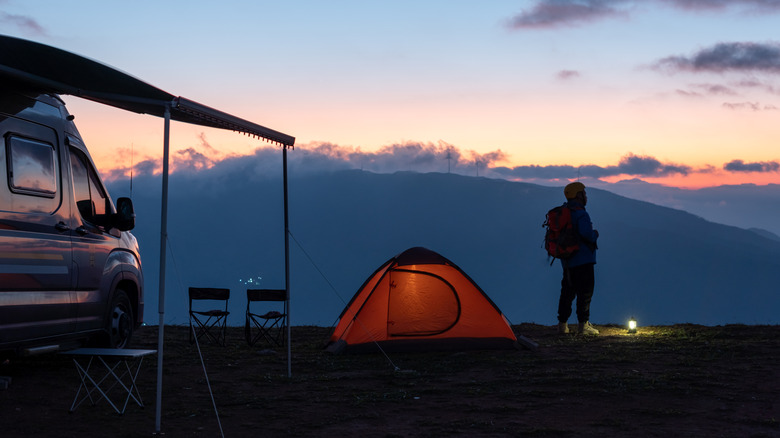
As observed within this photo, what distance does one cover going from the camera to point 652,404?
7.20 metres

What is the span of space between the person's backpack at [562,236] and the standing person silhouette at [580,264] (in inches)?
2.8

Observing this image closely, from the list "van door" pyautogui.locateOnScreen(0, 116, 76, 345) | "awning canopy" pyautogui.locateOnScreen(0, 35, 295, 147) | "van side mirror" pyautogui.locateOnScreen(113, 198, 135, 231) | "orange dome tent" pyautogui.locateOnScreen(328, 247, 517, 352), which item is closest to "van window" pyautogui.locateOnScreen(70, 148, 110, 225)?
"van side mirror" pyautogui.locateOnScreen(113, 198, 135, 231)

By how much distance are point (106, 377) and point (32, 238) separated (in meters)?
2.25

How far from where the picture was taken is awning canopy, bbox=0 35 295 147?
6320mm

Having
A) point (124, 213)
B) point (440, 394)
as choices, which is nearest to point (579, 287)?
point (440, 394)

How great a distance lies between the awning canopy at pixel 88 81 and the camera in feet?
20.7

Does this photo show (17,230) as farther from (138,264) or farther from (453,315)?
(453,315)

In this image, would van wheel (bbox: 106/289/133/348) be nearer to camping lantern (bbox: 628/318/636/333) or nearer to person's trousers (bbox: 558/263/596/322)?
person's trousers (bbox: 558/263/596/322)

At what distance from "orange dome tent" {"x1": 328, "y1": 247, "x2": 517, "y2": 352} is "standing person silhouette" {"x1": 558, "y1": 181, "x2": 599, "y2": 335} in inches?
76.0

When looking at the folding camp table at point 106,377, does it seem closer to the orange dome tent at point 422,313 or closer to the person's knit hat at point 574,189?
the orange dome tent at point 422,313

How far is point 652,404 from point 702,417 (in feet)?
2.01

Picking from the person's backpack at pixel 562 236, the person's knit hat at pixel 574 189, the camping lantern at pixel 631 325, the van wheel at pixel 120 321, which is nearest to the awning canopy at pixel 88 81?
the van wheel at pixel 120 321

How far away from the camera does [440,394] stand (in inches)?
312

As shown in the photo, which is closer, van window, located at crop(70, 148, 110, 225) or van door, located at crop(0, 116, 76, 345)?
van door, located at crop(0, 116, 76, 345)
